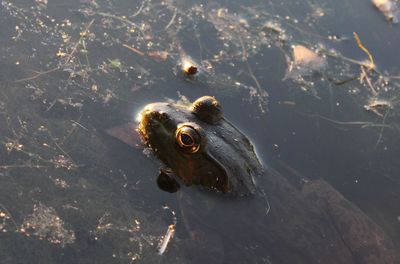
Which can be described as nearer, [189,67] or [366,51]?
[189,67]

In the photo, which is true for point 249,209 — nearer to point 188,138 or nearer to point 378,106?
point 188,138

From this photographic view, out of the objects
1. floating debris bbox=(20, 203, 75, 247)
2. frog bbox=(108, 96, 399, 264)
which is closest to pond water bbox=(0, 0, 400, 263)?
floating debris bbox=(20, 203, 75, 247)

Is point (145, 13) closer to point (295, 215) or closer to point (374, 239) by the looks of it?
point (295, 215)

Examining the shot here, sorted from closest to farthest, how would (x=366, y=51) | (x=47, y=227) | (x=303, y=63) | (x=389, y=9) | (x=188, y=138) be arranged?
(x=47, y=227) → (x=188, y=138) → (x=303, y=63) → (x=366, y=51) → (x=389, y=9)

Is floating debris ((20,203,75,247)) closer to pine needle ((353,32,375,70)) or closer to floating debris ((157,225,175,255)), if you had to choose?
floating debris ((157,225,175,255))

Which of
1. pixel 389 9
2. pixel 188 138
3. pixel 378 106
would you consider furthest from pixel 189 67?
pixel 389 9

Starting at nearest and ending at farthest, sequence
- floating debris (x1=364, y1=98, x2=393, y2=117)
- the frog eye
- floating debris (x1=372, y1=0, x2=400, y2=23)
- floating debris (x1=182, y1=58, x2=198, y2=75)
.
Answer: the frog eye
floating debris (x1=182, y1=58, x2=198, y2=75)
floating debris (x1=364, y1=98, x2=393, y2=117)
floating debris (x1=372, y1=0, x2=400, y2=23)

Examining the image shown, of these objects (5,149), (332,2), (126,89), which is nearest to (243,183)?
(126,89)
